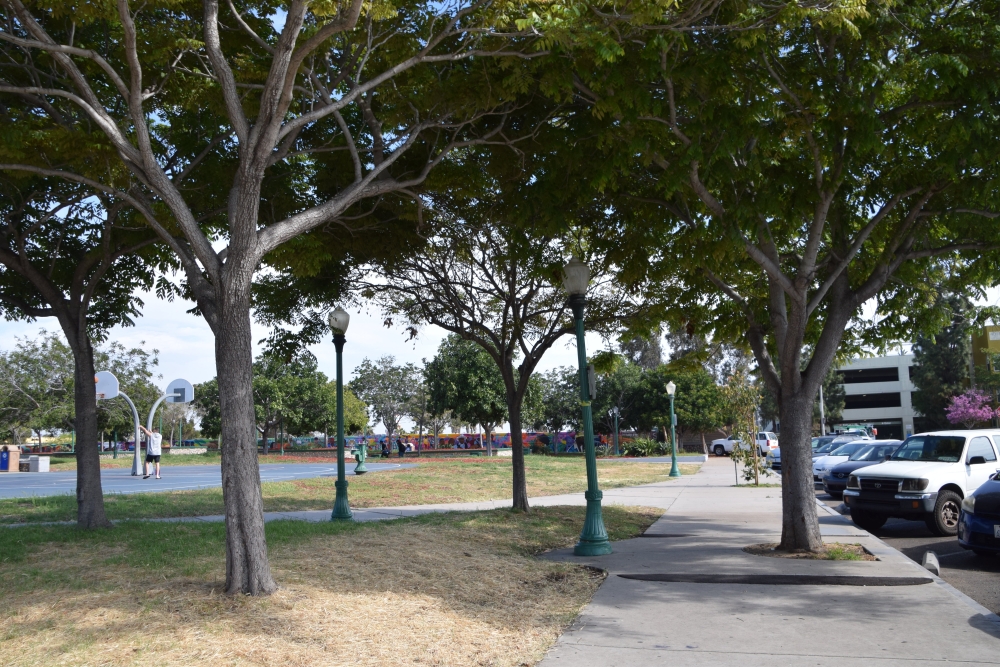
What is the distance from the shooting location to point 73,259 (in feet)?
42.4

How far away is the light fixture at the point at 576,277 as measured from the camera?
1121 centimetres

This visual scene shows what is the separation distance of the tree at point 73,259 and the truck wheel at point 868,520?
12.7m

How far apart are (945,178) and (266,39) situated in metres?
8.89

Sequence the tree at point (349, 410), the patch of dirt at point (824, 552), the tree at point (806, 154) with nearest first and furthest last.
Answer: the tree at point (806, 154), the patch of dirt at point (824, 552), the tree at point (349, 410)

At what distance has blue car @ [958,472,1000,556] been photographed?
33.3 feet

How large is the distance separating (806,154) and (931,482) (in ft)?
20.9

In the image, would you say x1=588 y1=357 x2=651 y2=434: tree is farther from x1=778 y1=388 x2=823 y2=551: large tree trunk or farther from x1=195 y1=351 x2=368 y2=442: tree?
x1=778 y1=388 x2=823 y2=551: large tree trunk

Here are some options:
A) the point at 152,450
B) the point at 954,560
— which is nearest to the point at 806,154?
the point at 954,560

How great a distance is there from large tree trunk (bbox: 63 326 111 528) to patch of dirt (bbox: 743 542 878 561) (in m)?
9.32

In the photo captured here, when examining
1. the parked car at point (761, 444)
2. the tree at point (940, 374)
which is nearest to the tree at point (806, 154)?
the parked car at point (761, 444)

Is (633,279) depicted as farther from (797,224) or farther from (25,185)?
(25,185)

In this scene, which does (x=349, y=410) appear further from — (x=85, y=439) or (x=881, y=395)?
(x=881, y=395)

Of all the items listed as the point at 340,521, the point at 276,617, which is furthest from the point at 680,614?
the point at 340,521

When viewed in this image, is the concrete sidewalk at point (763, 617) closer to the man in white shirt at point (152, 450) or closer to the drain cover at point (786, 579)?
the drain cover at point (786, 579)
